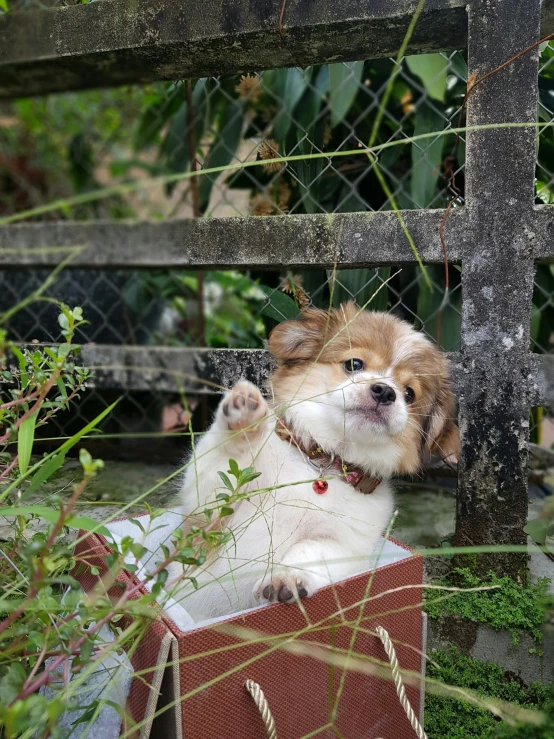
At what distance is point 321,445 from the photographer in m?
1.69

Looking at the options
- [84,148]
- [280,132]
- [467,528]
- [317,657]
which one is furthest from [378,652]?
[84,148]

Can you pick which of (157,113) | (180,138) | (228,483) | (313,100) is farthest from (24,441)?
(157,113)

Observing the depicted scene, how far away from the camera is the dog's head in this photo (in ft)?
5.52

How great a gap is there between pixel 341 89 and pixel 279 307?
3.28ft

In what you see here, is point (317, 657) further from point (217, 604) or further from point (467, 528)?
point (467, 528)

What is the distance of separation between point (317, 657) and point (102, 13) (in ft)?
6.19

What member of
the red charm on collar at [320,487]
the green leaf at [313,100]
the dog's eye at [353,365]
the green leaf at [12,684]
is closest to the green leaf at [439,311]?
the dog's eye at [353,365]

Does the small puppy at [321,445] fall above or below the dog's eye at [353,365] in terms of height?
below

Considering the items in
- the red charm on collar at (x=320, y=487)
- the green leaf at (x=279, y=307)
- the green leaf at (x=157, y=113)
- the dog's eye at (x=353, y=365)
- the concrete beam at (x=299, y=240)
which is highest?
the green leaf at (x=157, y=113)

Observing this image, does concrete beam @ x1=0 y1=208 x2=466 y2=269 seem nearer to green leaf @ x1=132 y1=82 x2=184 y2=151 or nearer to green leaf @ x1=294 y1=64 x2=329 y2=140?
green leaf @ x1=294 y1=64 x2=329 y2=140

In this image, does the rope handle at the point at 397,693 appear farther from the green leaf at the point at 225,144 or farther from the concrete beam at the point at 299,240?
the green leaf at the point at 225,144

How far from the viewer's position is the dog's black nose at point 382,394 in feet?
5.31

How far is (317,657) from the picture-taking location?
1.18 metres

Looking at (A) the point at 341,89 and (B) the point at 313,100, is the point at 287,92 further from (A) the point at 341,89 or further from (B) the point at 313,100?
(A) the point at 341,89
